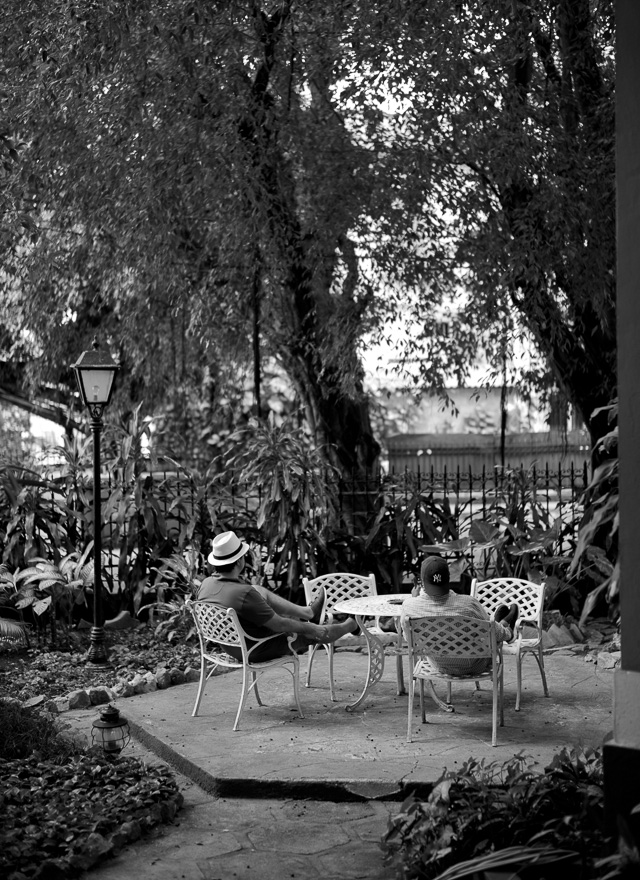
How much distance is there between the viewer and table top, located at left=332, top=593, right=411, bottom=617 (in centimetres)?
694

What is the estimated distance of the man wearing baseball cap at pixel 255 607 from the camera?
21.6ft

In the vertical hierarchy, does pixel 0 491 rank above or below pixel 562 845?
above

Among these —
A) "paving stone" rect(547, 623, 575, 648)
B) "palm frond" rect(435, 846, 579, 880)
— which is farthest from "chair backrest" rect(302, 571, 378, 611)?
"palm frond" rect(435, 846, 579, 880)

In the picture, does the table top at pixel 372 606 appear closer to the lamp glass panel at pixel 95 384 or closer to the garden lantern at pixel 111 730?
the garden lantern at pixel 111 730

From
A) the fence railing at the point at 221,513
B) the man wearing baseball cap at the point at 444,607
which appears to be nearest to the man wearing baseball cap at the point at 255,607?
the man wearing baseball cap at the point at 444,607

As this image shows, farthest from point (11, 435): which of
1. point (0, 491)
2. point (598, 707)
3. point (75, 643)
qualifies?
point (598, 707)

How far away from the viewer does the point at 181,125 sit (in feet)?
31.9

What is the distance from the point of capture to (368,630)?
23.2 feet

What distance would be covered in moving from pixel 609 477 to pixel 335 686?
3412 mm

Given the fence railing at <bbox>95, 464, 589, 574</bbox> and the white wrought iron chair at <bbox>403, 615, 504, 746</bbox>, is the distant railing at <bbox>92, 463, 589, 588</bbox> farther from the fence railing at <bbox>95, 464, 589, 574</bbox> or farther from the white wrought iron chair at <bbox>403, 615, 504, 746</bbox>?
the white wrought iron chair at <bbox>403, 615, 504, 746</bbox>

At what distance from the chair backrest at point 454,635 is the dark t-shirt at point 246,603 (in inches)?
40.1

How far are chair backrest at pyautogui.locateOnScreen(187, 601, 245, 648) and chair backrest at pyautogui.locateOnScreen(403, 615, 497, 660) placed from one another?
112 centimetres

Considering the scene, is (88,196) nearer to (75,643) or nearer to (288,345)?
(288,345)

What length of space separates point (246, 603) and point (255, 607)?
0.21ft
